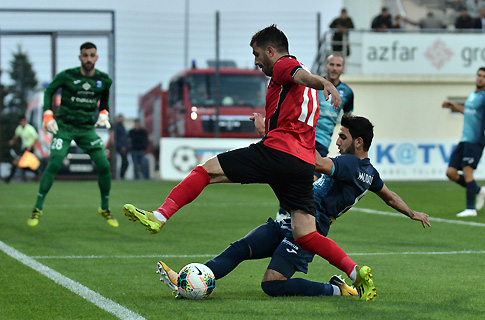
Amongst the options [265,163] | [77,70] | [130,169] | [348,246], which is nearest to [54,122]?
[77,70]

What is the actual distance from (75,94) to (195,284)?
5784 mm

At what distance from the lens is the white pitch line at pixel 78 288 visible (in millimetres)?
5113

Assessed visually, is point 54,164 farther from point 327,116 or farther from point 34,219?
point 327,116

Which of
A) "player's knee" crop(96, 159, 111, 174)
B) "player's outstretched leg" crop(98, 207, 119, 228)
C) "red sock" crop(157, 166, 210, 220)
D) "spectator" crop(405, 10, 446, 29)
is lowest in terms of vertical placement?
"player's outstretched leg" crop(98, 207, 119, 228)

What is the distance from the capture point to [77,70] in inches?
430

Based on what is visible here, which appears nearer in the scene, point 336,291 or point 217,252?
point 336,291

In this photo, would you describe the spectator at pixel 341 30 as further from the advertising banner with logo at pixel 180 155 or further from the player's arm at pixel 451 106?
the player's arm at pixel 451 106

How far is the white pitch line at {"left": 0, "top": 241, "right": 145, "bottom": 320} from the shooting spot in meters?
5.11

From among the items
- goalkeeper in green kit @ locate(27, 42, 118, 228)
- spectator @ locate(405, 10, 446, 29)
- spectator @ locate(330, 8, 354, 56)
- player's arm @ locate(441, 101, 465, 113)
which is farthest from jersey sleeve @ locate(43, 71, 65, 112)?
spectator @ locate(405, 10, 446, 29)

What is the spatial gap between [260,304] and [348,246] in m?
3.65

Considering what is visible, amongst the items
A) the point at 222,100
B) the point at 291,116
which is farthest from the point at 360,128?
the point at 222,100

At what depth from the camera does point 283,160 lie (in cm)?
556

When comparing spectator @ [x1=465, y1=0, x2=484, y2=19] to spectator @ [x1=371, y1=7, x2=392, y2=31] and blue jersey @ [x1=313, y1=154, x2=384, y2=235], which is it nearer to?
spectator @ [x1=371, y1=7, x2=392, y2=31]

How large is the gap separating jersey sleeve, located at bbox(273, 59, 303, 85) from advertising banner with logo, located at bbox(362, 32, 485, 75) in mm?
22178
